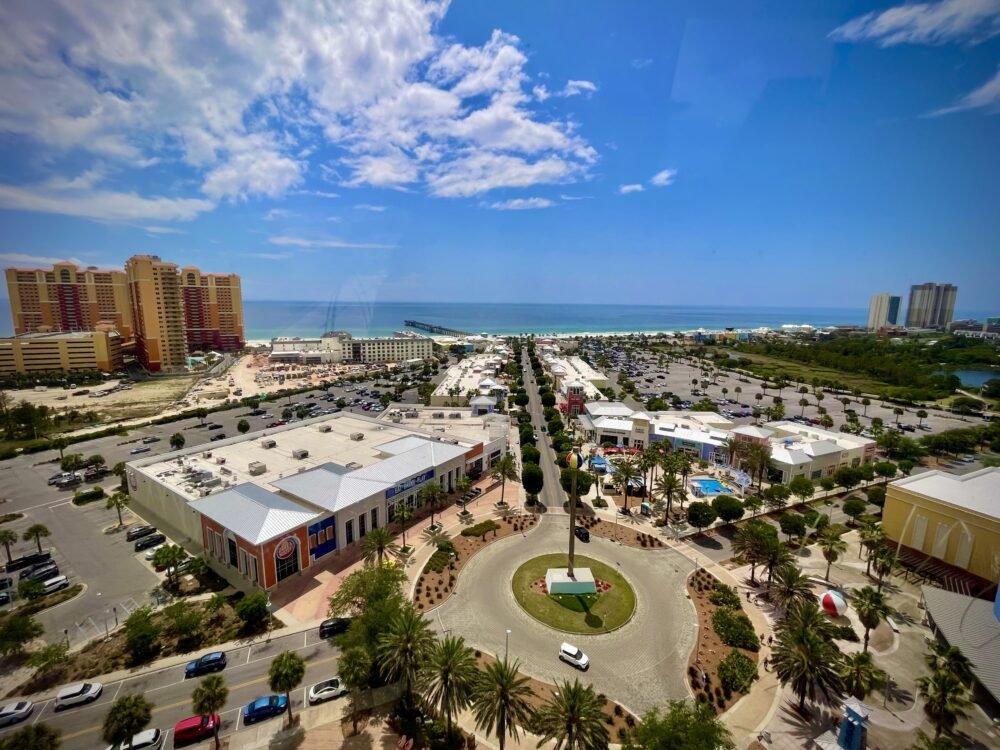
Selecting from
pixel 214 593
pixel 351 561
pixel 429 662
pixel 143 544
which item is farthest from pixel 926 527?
pixel 143 544

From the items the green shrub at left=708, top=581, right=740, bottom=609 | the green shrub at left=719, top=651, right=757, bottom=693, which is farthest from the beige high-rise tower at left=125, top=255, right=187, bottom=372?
the green shrub at left=719, top=651, right=757, bottom=693

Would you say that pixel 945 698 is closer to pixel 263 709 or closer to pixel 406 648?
pixel 406 648

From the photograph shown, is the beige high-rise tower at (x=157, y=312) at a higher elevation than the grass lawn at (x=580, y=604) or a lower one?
higher

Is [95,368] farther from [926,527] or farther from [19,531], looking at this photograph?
[926,527]

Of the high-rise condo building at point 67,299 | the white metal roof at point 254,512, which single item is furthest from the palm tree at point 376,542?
the high-rise condo building at point 67,299

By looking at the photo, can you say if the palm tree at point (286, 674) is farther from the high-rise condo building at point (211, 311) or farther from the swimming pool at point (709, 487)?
the high-rise condo building at point (211, 311)

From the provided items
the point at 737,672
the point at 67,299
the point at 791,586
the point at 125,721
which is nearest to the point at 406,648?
the point at 125,721
